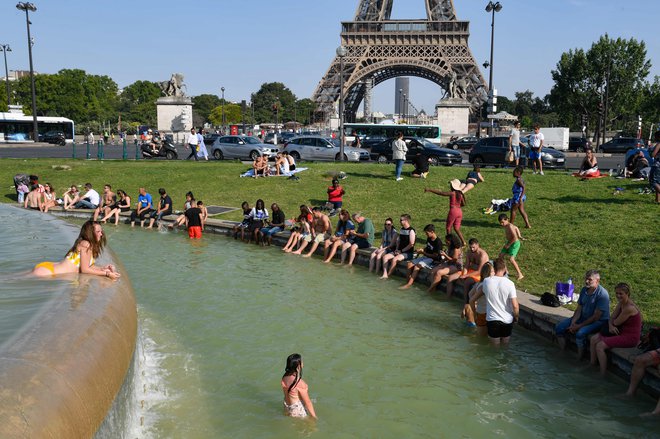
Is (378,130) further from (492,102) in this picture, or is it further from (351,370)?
(351,370)

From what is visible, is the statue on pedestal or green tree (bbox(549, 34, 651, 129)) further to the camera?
green tree (bbox(549, 34, 651, 129))

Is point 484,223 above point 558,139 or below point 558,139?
below

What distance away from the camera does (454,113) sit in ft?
175

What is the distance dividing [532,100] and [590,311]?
157377 mm

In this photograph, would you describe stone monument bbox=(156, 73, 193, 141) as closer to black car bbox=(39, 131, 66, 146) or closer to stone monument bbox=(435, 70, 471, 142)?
black car bbox=(39, 131, 66, 146)

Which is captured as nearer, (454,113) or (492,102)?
(492,102)

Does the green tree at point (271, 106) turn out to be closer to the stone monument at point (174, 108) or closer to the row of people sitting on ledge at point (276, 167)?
the stone monument at point (174, 108)

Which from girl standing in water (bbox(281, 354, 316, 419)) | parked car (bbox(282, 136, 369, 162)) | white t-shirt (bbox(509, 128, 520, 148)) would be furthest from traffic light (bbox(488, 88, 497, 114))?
girl standing in water (bbox(281, 354, 316, 419))

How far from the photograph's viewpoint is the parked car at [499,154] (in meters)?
25.9

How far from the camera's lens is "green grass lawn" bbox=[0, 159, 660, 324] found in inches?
454

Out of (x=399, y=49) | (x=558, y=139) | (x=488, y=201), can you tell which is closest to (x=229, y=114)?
(x=399, y=49)

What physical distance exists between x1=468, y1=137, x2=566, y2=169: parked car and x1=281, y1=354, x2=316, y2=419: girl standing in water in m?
21.2

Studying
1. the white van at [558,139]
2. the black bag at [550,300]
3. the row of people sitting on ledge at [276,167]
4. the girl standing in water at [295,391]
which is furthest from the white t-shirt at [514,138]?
the white van at [558,139]

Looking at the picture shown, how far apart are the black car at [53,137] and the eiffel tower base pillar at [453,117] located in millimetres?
34326
